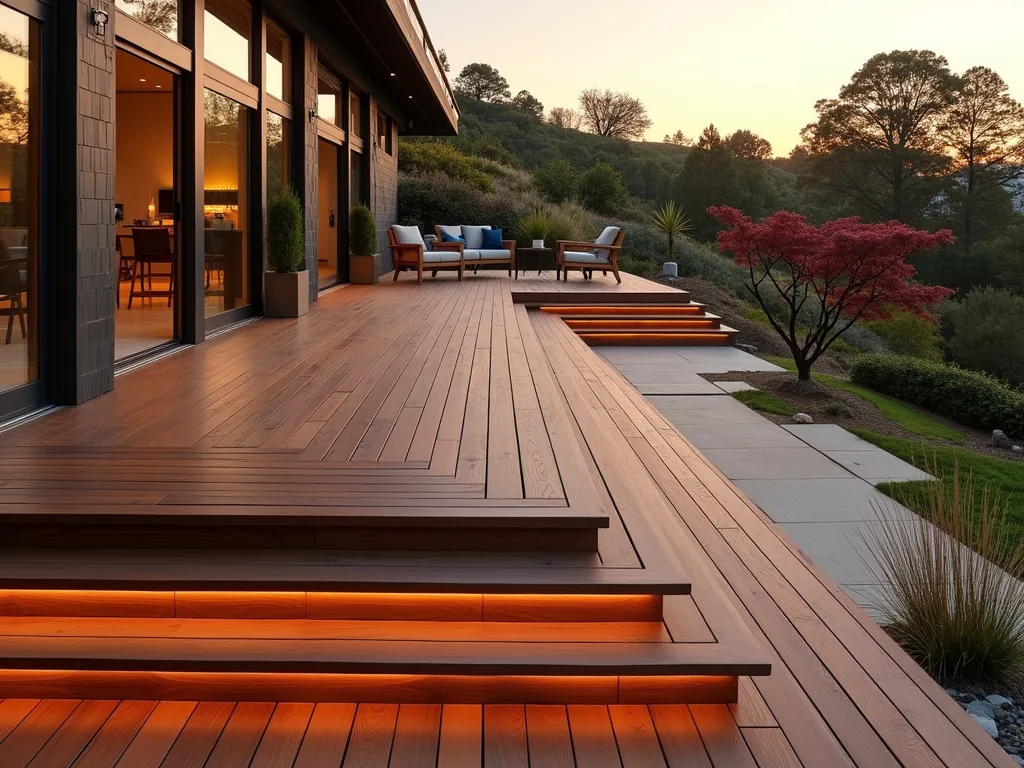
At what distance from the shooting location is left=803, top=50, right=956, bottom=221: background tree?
3167 centimetres

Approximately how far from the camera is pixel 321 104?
11.2 metres

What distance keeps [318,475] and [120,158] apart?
4.49m

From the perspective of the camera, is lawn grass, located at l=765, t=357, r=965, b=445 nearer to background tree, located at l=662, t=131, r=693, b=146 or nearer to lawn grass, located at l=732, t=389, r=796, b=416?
lawn grass, located at l=732, t=389, r=796, b=416

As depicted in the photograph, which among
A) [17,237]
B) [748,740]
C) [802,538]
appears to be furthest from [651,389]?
[748,740]

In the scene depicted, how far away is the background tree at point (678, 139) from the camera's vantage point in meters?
50.8

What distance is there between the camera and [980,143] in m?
31.4

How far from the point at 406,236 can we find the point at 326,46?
3.15 m

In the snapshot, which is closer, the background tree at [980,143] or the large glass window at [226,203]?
the large glass window at [226,203]

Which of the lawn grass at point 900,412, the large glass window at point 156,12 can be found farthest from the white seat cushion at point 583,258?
the large glass window at point 156,12

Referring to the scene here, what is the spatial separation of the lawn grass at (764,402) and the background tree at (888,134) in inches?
1044

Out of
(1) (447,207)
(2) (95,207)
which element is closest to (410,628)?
(2) (95,207)

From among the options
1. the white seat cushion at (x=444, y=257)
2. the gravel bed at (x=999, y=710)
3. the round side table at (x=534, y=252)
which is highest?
the round side table at (x=534, y=252)

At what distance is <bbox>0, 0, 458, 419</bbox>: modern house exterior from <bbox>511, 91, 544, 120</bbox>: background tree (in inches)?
1388

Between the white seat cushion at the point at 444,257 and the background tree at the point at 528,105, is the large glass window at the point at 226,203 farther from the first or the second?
the background tree at the point at 528,105
